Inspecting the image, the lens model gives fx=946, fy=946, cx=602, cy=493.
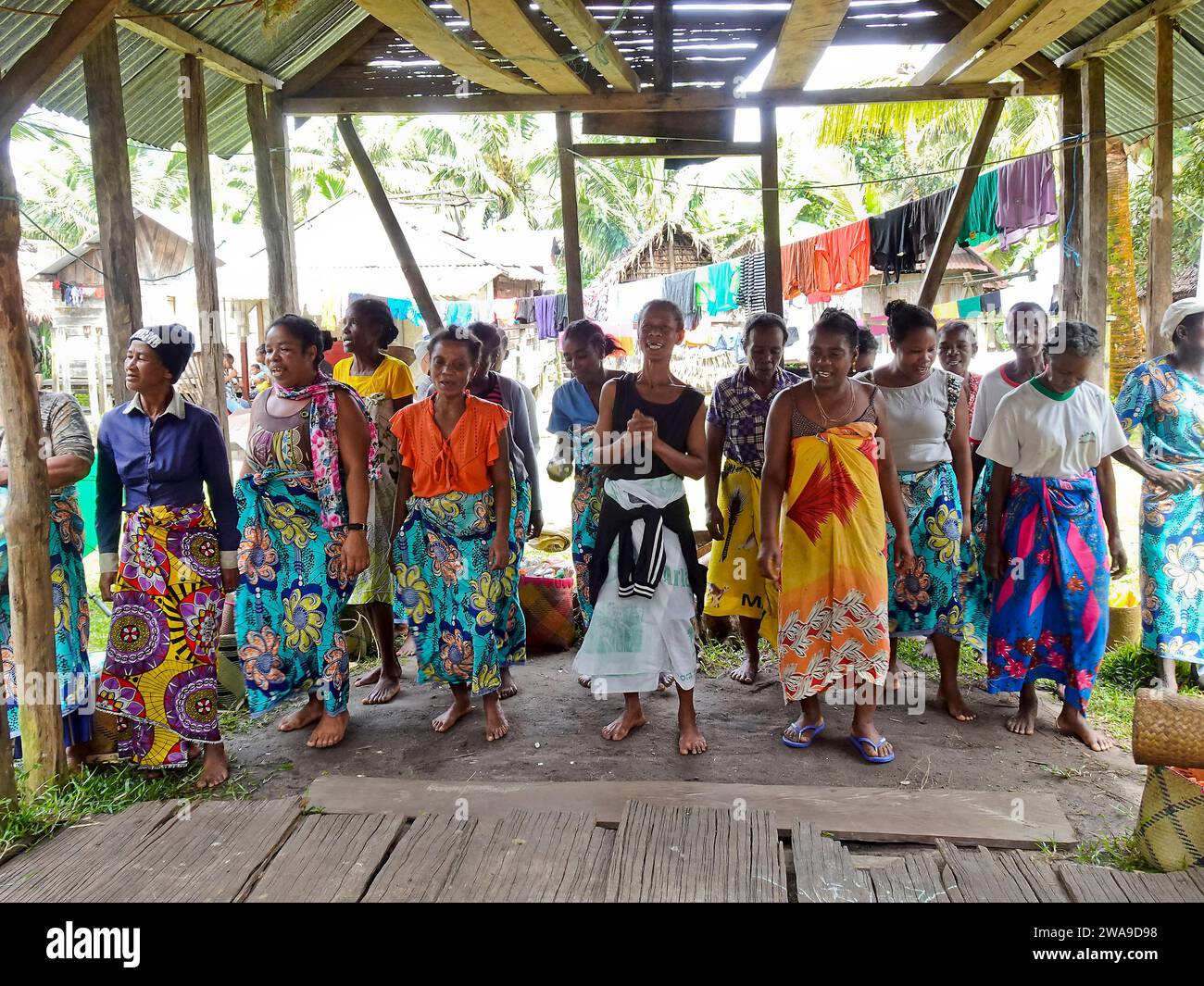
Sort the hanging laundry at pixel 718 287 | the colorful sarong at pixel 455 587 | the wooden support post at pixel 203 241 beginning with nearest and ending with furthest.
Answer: the colorful sarong at pixel 455 587
the wooden support post at pixel 203 241
the hanging laundry at pixel 718 287

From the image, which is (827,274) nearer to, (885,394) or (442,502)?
(885,394)

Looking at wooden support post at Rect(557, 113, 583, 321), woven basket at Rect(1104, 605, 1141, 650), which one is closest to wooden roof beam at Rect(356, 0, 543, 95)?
wooden support post at Rect(557, 113, 583, 321)

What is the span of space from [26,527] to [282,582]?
100cm

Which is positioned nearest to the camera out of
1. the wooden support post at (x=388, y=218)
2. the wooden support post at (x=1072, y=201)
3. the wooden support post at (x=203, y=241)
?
the wooden support post at (x=203, y=241)

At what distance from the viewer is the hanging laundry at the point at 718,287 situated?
13.2 m

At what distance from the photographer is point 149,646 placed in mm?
3652

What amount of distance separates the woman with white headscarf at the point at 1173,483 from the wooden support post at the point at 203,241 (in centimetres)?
475

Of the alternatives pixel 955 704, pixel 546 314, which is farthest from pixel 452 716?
pixel 546 314

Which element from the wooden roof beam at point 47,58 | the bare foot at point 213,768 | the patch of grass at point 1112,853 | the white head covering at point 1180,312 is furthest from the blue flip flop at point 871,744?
the wooden roof beam at point 47,58

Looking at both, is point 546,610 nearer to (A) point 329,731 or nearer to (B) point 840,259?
(A) point 329,731

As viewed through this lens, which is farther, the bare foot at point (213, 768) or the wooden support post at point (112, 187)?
the wooden support post at point (112, 187)

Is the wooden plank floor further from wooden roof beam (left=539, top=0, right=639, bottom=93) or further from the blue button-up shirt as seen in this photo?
wooden roof beam (left=539, top=0, right=639, bottom=93)

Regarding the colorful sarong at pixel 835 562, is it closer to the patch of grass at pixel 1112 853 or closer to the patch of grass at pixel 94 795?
the patch of grass at pixel 1112 853
